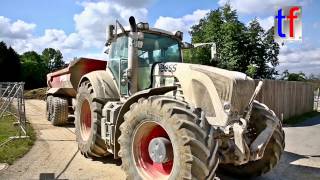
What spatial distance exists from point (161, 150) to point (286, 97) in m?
14.5

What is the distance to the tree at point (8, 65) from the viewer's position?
49219mm

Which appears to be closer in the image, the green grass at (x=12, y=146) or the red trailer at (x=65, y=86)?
the green grass at (x=12, y=146)

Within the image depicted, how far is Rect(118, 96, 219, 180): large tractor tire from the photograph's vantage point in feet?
16.3

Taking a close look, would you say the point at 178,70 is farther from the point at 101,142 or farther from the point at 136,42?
the point at 101,142

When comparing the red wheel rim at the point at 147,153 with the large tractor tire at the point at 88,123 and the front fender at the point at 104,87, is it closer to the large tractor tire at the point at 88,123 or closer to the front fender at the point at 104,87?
the large tractor tire at the point at 88,123

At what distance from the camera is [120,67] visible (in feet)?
25.9

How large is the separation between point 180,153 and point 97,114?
3.15 m

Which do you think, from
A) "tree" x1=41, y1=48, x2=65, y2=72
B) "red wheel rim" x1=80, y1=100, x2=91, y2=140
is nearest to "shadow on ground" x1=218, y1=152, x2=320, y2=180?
"red wheel rim" x1=80, y1=100, x2=91, y2=140

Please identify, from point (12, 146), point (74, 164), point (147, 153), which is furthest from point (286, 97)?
point (147, 153)

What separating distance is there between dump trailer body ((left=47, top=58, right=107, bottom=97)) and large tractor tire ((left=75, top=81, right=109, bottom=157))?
2.16 m

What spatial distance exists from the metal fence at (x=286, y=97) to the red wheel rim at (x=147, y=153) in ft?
30.6

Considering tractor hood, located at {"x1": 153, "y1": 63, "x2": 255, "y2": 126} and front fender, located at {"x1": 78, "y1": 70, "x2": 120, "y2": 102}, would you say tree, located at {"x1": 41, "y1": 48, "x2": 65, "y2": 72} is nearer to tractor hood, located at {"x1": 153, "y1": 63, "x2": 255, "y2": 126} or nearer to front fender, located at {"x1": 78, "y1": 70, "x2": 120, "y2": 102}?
front fender, located at {"x1": 78, "y1": 70, "x2": 120, "y2": 102}

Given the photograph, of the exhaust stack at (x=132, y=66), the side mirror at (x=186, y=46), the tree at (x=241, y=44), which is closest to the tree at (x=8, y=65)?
the tree at (x=241, y=44)

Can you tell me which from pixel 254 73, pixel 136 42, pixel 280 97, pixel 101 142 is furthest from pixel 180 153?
pixel 254 73
